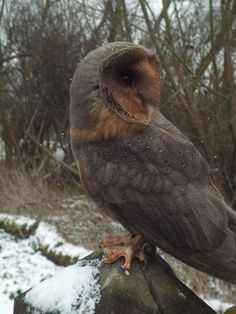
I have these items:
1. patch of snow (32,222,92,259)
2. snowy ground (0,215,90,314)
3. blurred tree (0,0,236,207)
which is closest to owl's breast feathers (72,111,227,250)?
snowy ground (0,215,90,314)

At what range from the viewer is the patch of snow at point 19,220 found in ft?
21.6

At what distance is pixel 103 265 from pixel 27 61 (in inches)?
348

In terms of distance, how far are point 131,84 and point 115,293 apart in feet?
2.38

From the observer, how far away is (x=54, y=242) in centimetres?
599

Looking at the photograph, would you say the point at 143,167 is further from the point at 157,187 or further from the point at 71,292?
the point at 71,292

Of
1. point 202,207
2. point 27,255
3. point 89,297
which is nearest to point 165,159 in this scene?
point 202,207

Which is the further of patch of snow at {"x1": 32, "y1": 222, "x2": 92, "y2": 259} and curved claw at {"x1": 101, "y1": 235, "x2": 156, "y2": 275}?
patch of snow at {"x1": 32, "y1": 222, "x2": 92, "y2": 259}

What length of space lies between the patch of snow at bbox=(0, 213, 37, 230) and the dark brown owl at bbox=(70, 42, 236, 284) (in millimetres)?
4677

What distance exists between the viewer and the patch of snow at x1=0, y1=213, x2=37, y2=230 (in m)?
6.58

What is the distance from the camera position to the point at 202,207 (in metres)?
1.94

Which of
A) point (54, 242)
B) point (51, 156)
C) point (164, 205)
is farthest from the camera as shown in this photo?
point (51, 156)

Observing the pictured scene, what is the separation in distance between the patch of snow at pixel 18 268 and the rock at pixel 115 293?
2.58 meters

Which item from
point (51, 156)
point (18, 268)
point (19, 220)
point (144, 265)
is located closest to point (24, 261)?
point (18, 268)

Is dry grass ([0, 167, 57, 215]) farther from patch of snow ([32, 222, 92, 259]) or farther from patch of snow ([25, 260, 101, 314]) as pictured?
patch of snow ([25, 260, 101, 314])
